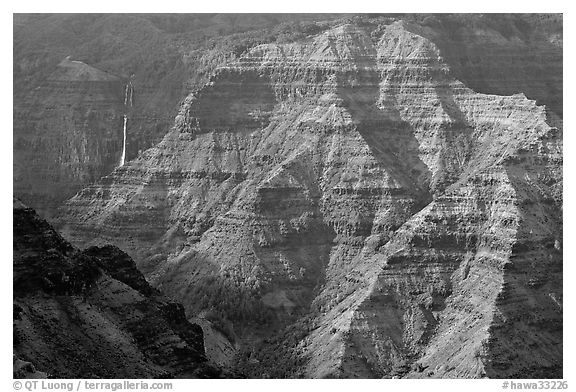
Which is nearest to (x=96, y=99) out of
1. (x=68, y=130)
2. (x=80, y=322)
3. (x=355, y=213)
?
(x=68, y=130)

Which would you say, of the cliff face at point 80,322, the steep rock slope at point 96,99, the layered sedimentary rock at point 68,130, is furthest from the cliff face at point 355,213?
the cliff face at point 80,322

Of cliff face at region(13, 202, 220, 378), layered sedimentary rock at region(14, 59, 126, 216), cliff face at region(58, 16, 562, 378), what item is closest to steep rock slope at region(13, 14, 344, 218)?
layered sedimentary rock at region(14, 59, 126, 216)

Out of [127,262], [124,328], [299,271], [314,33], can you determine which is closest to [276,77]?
[314,33]

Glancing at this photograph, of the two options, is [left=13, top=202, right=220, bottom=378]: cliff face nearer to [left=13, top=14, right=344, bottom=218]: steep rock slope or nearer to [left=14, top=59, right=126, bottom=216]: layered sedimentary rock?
[left=13, top=14, right=344, bottom=218]: steep rock slope

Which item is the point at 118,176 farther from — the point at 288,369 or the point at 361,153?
the point at 288,369

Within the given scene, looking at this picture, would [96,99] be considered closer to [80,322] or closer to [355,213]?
[355,213]

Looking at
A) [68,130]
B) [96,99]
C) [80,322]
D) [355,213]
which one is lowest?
[80,322]

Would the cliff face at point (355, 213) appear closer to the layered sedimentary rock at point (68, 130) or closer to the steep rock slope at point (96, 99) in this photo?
the steep rock slope at point (96, 99)
